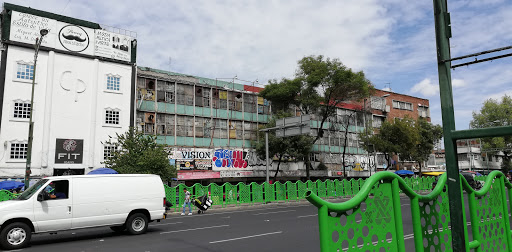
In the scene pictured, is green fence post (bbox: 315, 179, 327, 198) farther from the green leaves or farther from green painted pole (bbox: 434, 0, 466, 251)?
green painted pole (bbox: 434, 0, 466, 251)

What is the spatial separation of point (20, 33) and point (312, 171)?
31.9 metres

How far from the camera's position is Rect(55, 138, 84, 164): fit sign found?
28.3m

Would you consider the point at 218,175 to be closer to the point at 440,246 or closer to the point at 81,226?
the point at 81,226

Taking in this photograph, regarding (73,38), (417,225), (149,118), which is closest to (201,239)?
(417,225)

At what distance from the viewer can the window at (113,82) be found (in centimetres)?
3152

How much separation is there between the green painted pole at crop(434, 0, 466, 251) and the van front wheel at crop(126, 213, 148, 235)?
38.9ft

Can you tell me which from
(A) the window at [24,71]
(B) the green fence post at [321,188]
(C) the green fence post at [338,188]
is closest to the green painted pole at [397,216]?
(B) the green fence post at [321,188]

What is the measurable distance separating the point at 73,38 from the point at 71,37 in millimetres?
159

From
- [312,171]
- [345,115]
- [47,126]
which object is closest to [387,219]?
[47,126]

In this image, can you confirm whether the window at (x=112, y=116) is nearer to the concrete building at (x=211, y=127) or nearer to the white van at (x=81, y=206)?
the concrete building at (x=211, y=127)

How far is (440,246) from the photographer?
4.20 m

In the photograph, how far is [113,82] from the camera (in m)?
31.7

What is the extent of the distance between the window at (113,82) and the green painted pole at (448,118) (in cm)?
3129

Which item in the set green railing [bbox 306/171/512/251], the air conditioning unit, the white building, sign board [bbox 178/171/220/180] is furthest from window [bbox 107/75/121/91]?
green railing [bbox 306/171/512/251]
